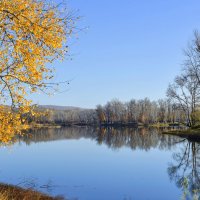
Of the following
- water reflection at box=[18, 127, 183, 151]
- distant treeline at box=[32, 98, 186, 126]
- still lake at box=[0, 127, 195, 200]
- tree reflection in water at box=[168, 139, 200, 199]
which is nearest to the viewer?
still lake at box=[0, 127, 195, 200]

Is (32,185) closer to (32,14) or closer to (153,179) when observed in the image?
(153,179)

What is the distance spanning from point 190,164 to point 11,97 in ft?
63.8

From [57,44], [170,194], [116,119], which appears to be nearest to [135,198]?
[170,194]

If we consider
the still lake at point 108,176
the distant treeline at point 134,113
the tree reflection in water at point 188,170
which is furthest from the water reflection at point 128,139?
the distant treeline at point 134,113

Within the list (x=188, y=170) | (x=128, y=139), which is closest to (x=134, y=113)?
(x=128, y=139)

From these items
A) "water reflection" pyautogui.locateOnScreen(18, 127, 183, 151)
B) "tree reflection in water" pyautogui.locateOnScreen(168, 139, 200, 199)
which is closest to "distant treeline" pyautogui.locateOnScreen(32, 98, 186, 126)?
"water reflection" pyautogui.locateOnScreen(18, 127, 183, 151)

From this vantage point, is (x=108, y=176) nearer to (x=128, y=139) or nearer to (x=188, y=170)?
(x=188, y=170)

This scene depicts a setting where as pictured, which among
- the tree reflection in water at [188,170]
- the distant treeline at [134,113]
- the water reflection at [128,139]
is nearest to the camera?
the tree reflection in water at [188,170]

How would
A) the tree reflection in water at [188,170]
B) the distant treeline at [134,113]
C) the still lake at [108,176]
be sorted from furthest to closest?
the distant treeline at [134,113]
the tree reflection in water at [188,170]
the still lake at [108,176]

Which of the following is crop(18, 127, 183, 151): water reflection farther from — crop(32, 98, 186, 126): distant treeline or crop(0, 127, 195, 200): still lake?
crop(32, 98, 186, 126): distant treeline

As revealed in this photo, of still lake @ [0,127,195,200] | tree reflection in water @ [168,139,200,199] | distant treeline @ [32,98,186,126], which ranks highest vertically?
distant treeline @ [32,98,186,126]

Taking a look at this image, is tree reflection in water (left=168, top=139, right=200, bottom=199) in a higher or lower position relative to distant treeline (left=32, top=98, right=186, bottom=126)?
lower

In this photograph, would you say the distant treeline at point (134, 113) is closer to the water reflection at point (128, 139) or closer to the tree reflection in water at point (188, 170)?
the water reflection at point (128, 139)

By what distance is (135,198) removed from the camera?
16016 mm
